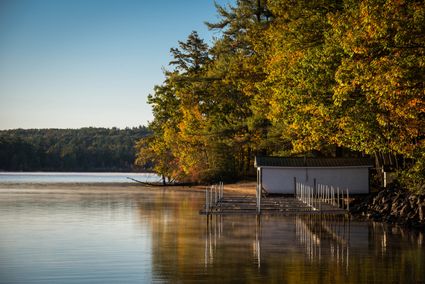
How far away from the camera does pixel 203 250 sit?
86.3 ft

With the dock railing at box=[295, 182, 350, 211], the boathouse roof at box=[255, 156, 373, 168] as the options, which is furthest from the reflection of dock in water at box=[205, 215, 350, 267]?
the boathouse roof at box=[255, 156, 373, 168]

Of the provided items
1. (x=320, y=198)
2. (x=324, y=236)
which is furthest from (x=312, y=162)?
(x=324, y=236)

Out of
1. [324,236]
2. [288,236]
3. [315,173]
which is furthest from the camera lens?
[315,173]

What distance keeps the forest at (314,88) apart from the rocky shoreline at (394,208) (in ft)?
4.23

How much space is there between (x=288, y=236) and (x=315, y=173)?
26232 mm

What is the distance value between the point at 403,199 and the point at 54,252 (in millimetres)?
24338

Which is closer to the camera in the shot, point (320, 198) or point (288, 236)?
point (288, 236)

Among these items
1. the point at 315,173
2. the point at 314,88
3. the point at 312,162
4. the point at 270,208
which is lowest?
the point at 270,208

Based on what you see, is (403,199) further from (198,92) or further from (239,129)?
(198,92)

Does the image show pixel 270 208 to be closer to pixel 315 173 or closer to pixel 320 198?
pixel 320 198

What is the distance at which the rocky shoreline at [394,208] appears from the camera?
38.2 metres

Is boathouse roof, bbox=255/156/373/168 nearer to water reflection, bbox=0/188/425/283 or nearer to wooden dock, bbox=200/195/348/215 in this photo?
wooden dock, bbox=200/195/348/215

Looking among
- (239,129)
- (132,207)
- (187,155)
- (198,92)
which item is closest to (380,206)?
(132,207)

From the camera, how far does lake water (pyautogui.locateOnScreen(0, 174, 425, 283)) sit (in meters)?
20.4
